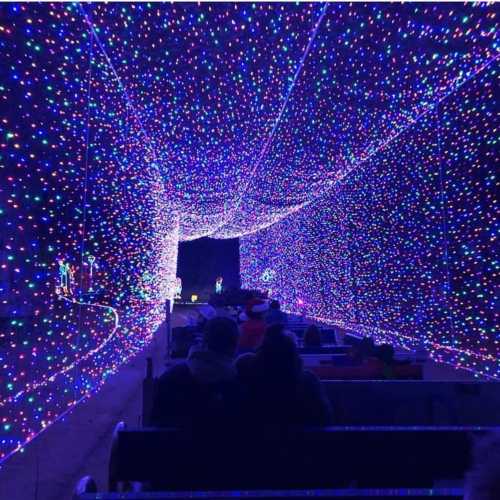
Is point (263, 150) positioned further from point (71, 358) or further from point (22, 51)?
point (71, 358)

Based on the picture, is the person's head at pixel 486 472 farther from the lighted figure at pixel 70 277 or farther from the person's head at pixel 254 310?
the lighted figure at pixel 70 277

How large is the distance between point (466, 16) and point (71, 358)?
292 inches

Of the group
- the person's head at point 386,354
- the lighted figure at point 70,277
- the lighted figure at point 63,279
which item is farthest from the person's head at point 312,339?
the lighted figure at point 70,277

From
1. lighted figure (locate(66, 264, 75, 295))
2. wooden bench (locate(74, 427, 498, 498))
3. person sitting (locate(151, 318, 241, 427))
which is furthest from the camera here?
lighted figure (locate(66, 264, 75, 295))

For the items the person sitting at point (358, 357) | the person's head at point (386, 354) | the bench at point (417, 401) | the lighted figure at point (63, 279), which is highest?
the lighted figure at point (63, 279)

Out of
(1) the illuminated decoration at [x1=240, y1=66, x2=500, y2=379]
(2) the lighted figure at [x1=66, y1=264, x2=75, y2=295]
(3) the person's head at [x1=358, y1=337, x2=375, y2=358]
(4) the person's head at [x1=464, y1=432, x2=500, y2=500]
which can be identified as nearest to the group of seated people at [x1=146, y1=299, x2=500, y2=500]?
(4) the person's head at [x1=464, y1=432, x2=500, y2=500]

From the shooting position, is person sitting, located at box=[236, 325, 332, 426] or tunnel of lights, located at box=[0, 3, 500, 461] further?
tunnel of lights, located at box=[0, 3, 500, 461]

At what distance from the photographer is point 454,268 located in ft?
20.5

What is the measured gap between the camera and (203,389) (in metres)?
1.96

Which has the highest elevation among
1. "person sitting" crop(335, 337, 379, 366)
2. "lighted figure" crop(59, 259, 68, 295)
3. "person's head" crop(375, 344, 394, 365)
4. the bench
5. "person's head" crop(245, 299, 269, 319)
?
"lighted figure" crop(59, 259, 68, 295)

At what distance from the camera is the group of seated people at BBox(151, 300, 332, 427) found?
1857 millimetres

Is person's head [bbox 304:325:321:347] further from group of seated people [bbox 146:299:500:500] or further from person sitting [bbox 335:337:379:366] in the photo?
group of seated people [bbox 146:299:500:500]

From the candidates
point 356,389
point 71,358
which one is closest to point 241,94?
point 356,389

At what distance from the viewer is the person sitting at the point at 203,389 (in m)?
1.83
